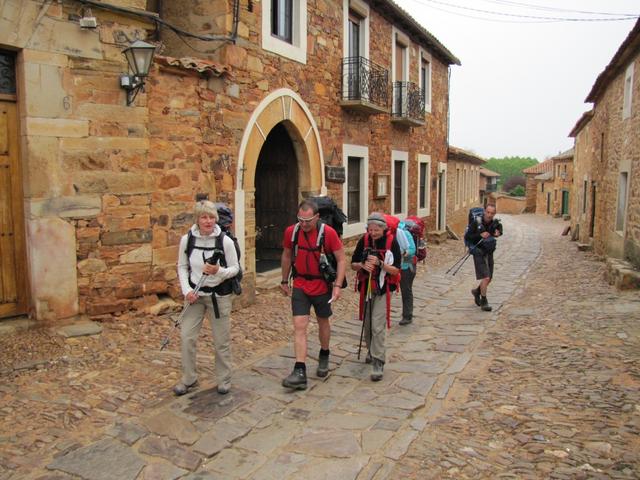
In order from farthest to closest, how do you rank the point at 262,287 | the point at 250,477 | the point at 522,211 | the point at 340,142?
the point at 522,211 < the point at 340,142 < the point at 262,287 < the point at 250,477

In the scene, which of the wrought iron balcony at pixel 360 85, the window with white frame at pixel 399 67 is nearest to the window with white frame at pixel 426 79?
the window with white frame at pixel 399 67

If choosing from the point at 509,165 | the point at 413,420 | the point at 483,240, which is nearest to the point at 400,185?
the point at 483,240

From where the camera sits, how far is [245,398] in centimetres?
458

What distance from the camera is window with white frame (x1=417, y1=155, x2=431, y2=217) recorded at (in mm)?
17094

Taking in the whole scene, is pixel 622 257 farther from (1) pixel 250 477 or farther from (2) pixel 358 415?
(1) pixel 250 477

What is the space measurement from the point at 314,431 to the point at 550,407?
1.91 m

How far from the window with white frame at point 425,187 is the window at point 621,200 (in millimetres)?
5794

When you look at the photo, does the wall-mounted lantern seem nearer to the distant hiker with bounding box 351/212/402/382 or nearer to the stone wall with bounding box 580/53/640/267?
the distant hiker with bounding box 351/212/402/382

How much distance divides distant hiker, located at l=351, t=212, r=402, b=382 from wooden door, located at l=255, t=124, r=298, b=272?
5.12 metres

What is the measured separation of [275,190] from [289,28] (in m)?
2.92

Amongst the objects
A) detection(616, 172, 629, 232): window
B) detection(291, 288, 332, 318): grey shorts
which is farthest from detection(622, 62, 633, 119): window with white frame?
detection(291, 288, 332, 318): grey shorts

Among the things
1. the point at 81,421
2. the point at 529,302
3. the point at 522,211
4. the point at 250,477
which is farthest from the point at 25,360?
the point at 522,211

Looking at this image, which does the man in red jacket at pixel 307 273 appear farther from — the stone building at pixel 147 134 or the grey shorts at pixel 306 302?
the stone building at pixel 147 134

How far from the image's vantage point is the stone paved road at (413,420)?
139 inches
